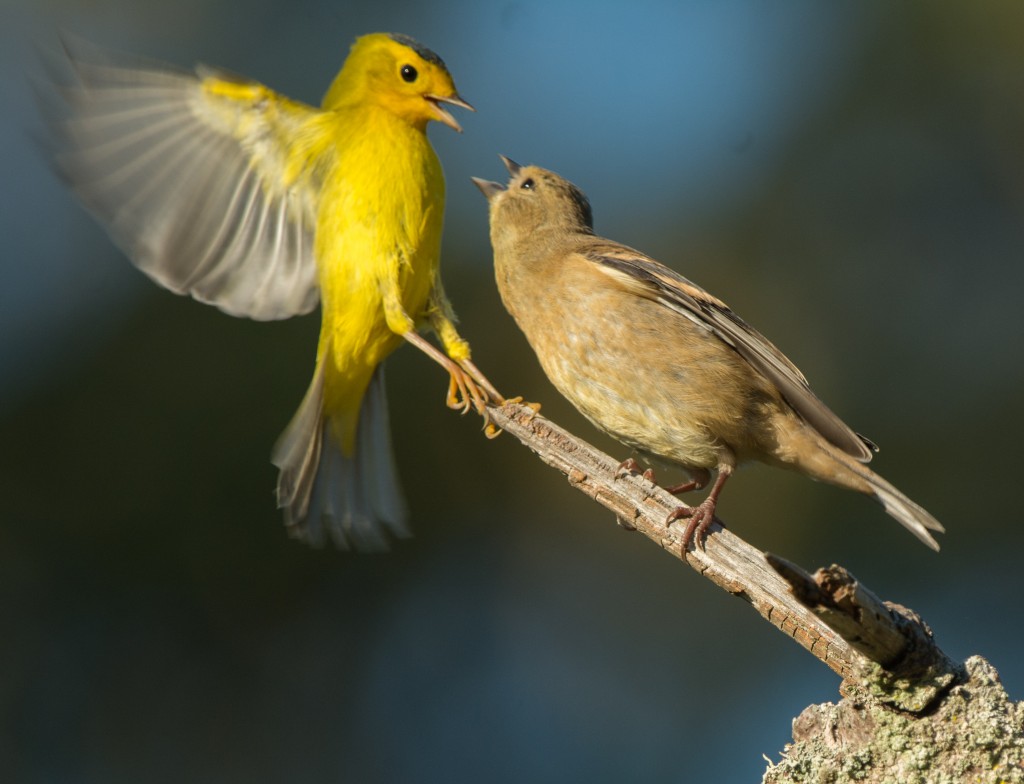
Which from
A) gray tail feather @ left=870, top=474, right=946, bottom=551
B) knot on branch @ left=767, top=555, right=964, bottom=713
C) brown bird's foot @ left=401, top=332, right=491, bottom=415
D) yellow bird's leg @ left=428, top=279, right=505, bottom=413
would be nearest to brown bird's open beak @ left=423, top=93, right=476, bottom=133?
yellow bird's leg @ left=428, top=279, right=505, bottom=413

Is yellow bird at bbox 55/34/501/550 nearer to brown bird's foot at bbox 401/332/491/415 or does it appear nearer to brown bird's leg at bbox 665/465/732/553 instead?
brown bird's foot at bbox 401/332/491/415

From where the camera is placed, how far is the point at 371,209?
4.91 metres

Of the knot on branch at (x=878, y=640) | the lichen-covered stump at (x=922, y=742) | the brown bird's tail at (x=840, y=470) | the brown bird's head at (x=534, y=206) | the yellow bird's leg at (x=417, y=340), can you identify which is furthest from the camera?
the brown bird's head at (x=534, y=206)

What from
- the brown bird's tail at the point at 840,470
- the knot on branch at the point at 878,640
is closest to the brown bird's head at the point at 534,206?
the brown bird's tail at the point at 840,470

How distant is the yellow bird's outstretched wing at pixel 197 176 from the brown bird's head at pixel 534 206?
89 cm

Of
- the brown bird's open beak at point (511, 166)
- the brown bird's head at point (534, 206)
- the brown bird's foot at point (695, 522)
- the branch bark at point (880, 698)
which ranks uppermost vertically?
the brown bird's open beak at point (511, 166)

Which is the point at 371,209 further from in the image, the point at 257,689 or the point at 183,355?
the point at 257,689

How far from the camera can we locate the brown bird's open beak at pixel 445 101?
16.5ft

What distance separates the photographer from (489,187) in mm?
5590

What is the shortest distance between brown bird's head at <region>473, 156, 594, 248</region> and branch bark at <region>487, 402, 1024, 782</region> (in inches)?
89.5

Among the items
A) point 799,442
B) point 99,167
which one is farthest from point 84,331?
point 799,442

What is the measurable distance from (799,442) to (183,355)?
3.56 m

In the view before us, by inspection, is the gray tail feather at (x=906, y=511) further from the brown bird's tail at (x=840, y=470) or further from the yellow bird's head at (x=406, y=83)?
the yellow bird's head at (x=406, y=83)

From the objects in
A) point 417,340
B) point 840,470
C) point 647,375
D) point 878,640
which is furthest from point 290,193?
point 878,640
